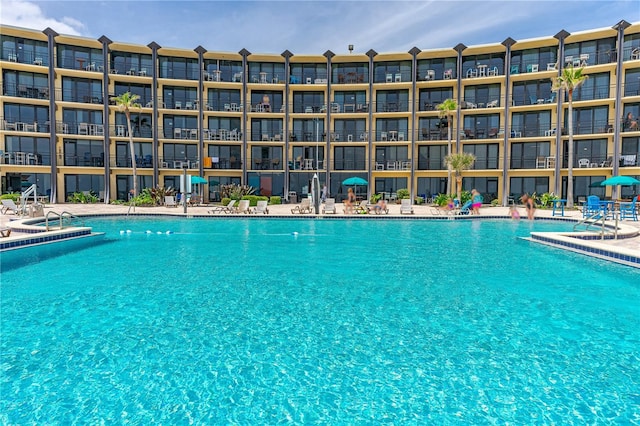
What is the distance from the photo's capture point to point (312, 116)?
1449 inches

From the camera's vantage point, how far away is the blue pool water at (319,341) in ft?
14.5

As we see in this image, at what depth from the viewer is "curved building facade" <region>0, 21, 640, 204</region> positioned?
3222 centimetres

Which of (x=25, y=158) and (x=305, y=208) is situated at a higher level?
(x=25, y=158)

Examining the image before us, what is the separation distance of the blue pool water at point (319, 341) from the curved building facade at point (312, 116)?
25.5 meters

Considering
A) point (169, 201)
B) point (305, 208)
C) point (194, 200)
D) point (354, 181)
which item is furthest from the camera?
point (194, 200)

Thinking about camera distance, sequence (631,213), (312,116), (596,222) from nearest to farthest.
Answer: (596,222) < (631,213) < (312,116)

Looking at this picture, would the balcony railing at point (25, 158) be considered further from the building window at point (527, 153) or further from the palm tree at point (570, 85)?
the palm tree at point (570, 85)

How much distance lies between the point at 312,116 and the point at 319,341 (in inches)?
1285

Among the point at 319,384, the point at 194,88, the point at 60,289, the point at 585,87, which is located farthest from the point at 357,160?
the point at 319,384

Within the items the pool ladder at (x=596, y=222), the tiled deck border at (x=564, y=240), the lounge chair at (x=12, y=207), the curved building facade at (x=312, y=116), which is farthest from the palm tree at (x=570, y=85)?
the lounge chair at (x=12, y=207)

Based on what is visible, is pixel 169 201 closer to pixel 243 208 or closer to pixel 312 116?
pixel 243 208

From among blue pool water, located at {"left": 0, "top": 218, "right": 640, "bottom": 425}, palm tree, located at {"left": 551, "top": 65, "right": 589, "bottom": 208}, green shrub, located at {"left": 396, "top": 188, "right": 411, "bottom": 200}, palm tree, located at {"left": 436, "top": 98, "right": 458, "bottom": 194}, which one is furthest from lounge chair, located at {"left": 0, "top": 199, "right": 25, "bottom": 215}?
palm tree, located at {"left": 551, "top": 65, "right": 589, "bottom": 208}

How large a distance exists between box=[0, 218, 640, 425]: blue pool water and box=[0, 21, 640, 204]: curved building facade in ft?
83.7

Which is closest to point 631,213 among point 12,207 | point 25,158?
point 12,207
